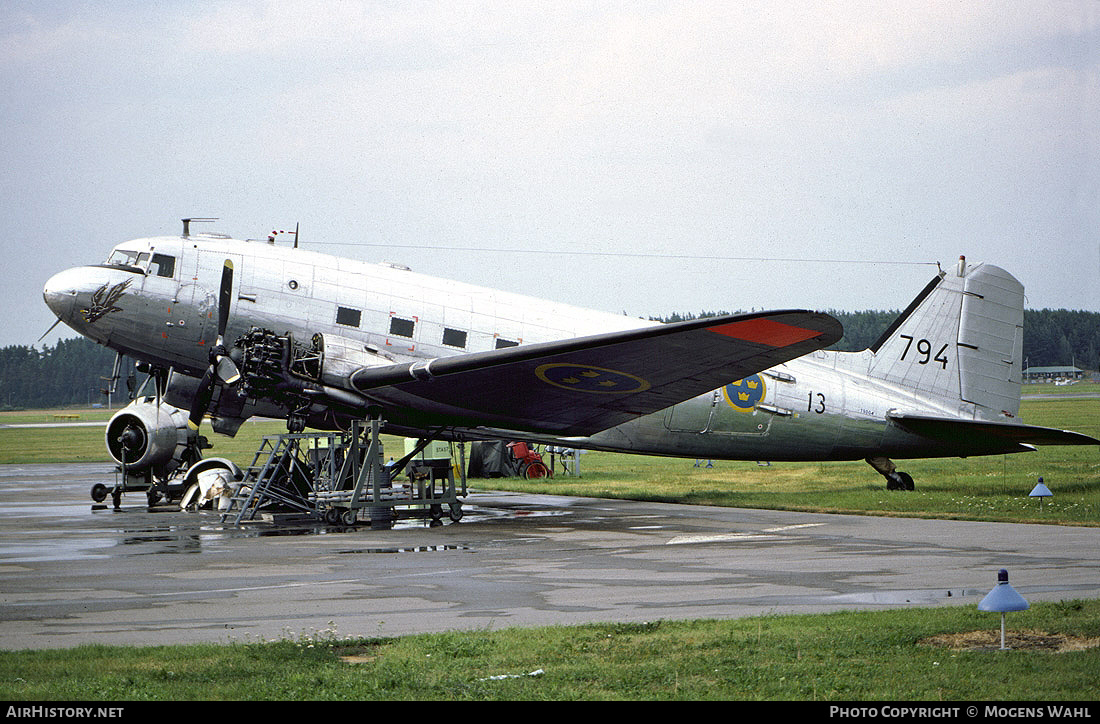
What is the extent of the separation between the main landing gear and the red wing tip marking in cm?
867

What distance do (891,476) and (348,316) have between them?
517 inches

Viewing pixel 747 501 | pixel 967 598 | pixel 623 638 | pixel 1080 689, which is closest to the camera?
pixel 1080 689

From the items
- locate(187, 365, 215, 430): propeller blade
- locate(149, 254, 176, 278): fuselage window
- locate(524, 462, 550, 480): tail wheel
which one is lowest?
locate(524, 462, 550, 480): tail wheel

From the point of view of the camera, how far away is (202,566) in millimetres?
13852

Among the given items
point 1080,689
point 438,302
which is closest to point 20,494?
point 438,302

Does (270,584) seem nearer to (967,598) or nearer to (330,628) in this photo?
(330,628)

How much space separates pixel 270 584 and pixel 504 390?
7.74 meters

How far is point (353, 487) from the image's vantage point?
67.6 feet

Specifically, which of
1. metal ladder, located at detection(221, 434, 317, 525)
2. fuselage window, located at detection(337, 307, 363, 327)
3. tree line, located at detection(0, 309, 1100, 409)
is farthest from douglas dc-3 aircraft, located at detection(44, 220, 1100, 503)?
tree line, located at detection(0, 309, 1100, 409)

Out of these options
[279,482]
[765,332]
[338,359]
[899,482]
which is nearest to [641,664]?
[765,332]

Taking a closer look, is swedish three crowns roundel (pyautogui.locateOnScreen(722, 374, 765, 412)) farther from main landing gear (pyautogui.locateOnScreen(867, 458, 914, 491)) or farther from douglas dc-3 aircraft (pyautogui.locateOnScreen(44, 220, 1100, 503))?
main landing gear (pyautogui.locateOnScreen(867, 458, 914, 491))

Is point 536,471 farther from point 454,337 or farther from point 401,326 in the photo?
point 401,326

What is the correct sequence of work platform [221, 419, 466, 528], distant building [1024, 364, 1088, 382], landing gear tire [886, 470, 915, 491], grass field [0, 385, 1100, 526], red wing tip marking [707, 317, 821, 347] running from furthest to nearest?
distant building [1024, 364, 1088, 382] → landing gear tire [886, 470, 915, 491] → grass field [0, 385, 1100, 526] → work platform [221, 419, 466, 528] → red wing tip marking [707, 317, 821, 347]

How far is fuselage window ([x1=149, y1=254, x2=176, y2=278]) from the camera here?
2016cm
